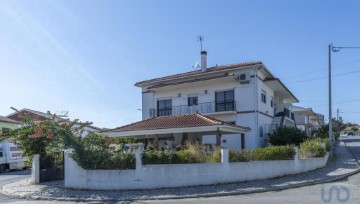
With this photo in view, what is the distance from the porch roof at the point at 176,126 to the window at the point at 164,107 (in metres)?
5.50

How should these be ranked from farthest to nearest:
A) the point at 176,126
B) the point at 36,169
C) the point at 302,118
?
1. the point at 302,118
2. the point at 176,126
3. the point at 36,169

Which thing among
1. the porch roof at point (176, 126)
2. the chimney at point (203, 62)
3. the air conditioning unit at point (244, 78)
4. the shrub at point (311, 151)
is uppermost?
the chimney at point (203, 62)

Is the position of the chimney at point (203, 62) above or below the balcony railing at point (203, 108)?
above

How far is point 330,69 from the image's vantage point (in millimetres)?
26422

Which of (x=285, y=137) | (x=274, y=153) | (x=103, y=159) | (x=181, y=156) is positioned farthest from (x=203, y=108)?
(x=103, y=159)

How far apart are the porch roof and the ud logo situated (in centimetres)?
828

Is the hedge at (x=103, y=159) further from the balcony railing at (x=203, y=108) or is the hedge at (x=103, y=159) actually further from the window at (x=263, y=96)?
the window at (x=263, y=96)

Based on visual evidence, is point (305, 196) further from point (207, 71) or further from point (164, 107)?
point (164, 107)

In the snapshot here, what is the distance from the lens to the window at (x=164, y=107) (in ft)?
105

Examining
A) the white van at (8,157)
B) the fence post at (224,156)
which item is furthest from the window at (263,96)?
the white van at (8,157)

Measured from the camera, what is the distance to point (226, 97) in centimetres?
2942

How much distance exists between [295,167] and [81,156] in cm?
1037

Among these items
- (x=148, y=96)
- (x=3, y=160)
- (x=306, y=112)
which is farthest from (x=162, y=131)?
(x=306, y=112)

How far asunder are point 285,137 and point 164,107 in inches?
416
